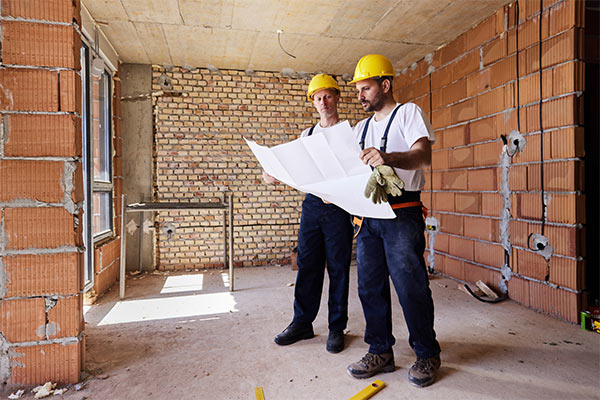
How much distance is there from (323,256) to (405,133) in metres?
1.03

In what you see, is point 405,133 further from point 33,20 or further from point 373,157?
point 33,20

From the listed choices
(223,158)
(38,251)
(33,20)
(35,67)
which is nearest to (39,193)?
(38,251)

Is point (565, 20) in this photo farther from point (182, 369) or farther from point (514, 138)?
point (182, 369)

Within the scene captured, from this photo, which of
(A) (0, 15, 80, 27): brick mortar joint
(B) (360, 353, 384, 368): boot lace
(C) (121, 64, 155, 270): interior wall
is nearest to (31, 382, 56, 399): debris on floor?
(B) (360, 353, 384, 368): boot lace

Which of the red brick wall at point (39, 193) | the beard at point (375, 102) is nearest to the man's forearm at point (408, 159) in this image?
the beard at point (375, 102)

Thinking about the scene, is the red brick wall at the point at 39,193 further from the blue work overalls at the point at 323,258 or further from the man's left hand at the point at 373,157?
the man's left hand at the point at 373,157

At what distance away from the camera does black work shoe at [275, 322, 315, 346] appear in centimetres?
237

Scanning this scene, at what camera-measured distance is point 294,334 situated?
2.40 meters

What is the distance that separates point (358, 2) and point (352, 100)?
7.33ft

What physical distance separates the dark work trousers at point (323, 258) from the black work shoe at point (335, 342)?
0.12ft

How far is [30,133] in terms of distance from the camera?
179cm

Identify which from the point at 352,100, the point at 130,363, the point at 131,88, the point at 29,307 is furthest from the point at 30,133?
the point at 352,100

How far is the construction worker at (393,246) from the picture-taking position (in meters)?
1.80

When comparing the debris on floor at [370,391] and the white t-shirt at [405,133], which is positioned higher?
the white t-shirt at [405,133]
